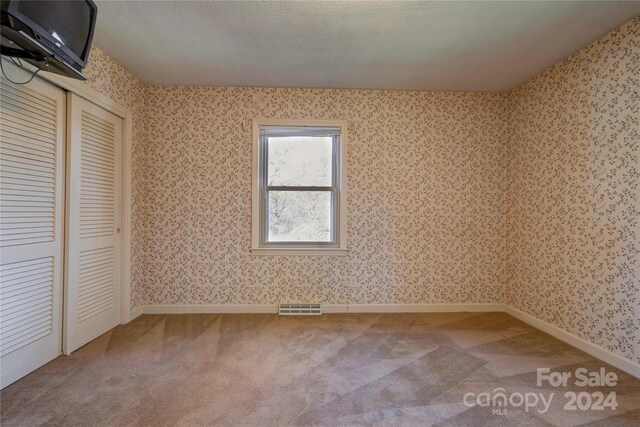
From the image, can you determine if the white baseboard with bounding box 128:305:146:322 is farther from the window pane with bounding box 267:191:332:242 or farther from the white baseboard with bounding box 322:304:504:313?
the white baseboard with bounding box 322:304:504:313

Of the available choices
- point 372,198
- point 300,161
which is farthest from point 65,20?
point 372,198

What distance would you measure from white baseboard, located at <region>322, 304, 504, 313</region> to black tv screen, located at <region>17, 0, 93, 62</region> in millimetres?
2985

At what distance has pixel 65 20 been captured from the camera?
1583mm

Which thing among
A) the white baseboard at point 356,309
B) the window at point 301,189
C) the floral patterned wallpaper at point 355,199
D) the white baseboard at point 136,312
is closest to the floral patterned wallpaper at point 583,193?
the white baseboard at point 356,309

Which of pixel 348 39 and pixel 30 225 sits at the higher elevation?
pixel 348 39

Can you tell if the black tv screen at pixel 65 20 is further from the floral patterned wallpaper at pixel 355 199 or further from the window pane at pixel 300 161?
the window pane at pixel 300 161

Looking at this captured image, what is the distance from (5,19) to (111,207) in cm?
173

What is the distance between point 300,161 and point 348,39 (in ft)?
4.46

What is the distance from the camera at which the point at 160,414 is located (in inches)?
63.2

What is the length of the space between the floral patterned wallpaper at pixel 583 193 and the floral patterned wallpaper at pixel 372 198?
3 cm

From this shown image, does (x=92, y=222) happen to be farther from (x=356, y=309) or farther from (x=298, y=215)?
(x=356, y=309)

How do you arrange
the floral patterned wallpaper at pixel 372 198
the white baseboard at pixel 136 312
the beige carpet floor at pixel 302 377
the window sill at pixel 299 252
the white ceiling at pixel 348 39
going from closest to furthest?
the beige carpet floor at pixel 302 377
the white ceiling at pixel 348 39
the white baseboard at pixel 136 312
the floral patterned wallpaper at pixel 372 198
the window sill at pixel 299 252

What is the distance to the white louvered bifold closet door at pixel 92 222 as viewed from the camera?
2262 mm

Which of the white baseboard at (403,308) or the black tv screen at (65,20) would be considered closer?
the black tv screen at (65,20)
